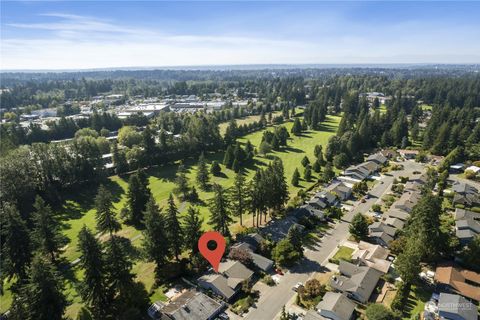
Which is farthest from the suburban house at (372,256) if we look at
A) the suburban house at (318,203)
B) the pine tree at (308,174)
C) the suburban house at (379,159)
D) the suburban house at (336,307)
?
the suburban house at (379,159)

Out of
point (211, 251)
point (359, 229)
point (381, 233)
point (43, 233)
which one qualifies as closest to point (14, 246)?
point (43, 233)

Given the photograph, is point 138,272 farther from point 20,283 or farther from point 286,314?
point 286,314

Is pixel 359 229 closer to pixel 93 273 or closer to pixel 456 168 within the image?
pixel 93 273

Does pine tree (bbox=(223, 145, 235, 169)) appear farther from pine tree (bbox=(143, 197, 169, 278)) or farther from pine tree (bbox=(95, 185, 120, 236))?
pine tree (bbox=(143, 197, 169, 278))

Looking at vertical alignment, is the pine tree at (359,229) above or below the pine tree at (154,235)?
below

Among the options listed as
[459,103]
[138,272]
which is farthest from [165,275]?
[459,103]

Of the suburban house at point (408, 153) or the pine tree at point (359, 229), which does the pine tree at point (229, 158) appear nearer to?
the pine tree at point (359, 229)
